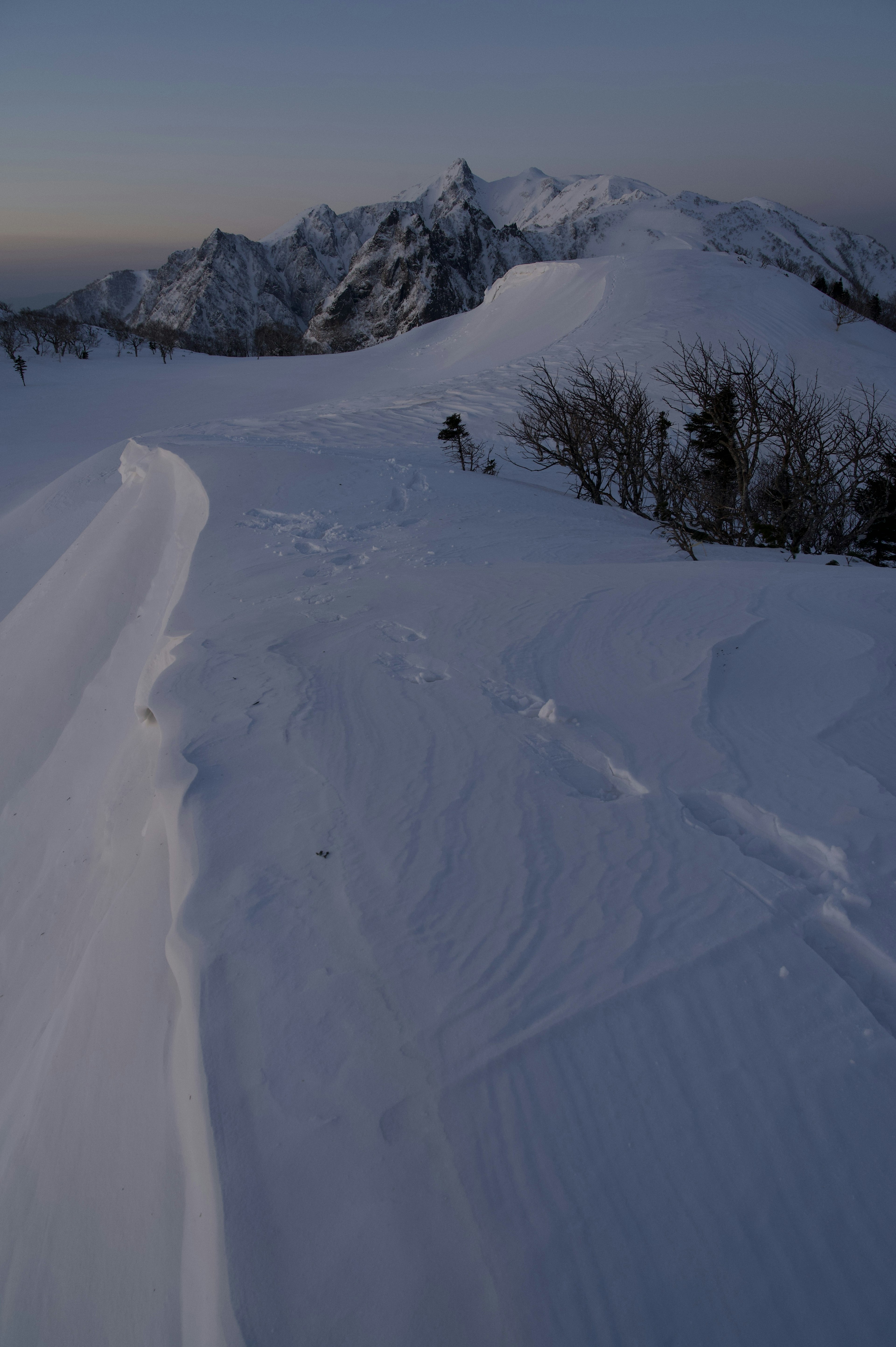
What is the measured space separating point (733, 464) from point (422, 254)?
9488 cm

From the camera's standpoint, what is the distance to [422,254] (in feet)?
294

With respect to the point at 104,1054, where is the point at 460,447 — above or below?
above

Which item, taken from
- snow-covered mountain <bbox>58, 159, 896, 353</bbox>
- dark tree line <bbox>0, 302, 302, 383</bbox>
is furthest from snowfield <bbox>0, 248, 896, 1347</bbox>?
snow-covered mountain <bbox>58, 159, 896, 353</bbox>

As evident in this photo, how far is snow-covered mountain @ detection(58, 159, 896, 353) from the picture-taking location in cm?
9206

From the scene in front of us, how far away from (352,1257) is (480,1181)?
0.34 meters

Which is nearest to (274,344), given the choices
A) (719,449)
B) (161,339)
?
(161,339)

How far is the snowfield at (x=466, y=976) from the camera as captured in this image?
156 centimetres

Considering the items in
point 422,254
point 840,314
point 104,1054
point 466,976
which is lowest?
point 104,1054

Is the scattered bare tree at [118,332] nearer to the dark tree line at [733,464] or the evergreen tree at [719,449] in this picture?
the dark tree line at [733,464]

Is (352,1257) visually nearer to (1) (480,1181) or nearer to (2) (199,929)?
(1) (480,1181)

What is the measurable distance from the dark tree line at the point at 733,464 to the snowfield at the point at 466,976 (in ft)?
13.5

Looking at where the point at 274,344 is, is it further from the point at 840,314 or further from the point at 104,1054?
the point at 104,1054

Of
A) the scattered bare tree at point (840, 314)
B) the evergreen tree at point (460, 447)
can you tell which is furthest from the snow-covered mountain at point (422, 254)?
the evergreen tree at point (460, 447)

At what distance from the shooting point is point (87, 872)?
3.75 meters
